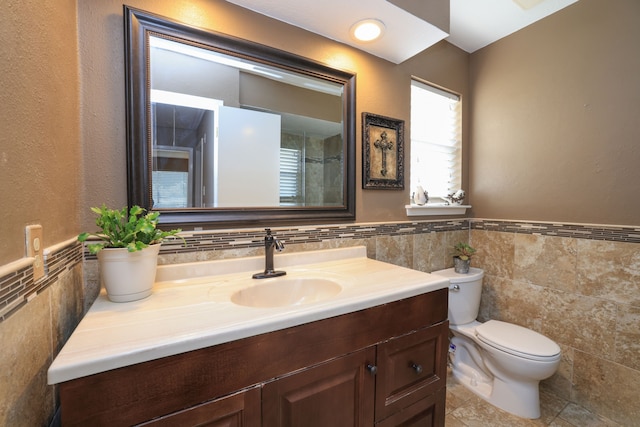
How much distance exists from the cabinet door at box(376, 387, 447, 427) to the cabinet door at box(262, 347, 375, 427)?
128 mm

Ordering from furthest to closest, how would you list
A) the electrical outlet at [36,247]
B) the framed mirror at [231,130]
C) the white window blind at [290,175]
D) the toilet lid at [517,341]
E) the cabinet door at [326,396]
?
the toilet lid at [517,341], the white window blind at [290,175], the framed mirror at [231,130], the cabinet door at [326,396], the electrical outlet at [36,247]

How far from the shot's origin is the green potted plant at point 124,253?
2.54 ft

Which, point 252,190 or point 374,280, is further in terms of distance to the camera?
point 252,190

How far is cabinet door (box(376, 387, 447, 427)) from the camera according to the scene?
955 millimetres

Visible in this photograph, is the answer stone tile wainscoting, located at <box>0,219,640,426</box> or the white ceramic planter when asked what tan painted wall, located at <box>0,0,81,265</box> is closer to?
stone tile wainscoting, located at <box>0,219,640,426</box>

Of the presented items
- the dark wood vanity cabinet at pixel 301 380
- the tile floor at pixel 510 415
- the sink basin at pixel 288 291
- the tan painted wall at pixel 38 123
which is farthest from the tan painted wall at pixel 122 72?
the tile floor at pixel 510 415

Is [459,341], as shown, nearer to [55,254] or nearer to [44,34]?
[55,254]

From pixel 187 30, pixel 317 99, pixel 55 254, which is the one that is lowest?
pixel 55 254

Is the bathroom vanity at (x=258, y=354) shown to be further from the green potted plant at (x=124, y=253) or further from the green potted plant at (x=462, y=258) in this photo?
the green potted plant at (x=462, y=258)

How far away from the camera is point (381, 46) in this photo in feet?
4.89

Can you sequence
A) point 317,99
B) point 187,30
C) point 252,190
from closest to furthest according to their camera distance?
point 187,30, point 252,190, point 317,99

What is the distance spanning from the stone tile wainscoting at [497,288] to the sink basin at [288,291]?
20 centimetres

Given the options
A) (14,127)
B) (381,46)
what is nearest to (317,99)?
(381,46)

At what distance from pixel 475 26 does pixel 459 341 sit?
2.20 metres
